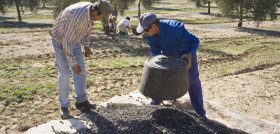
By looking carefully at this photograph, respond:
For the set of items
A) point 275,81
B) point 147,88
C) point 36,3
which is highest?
point 36,3

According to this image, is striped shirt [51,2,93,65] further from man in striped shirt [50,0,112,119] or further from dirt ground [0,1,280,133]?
dirt ground [0,1,280,133]

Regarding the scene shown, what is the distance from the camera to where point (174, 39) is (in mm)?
4324

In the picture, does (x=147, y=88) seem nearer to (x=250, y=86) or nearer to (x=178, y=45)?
(x=178, y=45)

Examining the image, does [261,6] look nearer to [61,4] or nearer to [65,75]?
[61,4]

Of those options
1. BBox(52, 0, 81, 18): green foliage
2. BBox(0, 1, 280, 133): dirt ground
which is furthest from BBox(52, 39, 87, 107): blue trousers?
BBox(52, 0, 81, 18): green foliage

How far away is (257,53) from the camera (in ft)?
38.3

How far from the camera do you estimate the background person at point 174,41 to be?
4008 millimetres

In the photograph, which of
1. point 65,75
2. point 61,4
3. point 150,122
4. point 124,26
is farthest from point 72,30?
point 61,4

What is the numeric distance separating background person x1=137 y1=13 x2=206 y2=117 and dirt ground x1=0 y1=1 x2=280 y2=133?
175cm

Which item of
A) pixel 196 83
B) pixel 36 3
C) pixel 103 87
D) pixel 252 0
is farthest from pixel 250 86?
pixel 36 3

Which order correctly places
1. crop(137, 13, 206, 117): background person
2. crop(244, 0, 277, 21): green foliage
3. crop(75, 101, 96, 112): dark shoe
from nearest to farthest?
crop(137, 13, 206, 117): background person < crop(75, 101, 96, 112): dark shoe < crop(244, 0, 277, 21): green foliage

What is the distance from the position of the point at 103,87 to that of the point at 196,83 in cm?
313

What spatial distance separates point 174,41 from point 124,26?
9856 mm

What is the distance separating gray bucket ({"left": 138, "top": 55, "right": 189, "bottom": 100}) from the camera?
3816 millimetres
